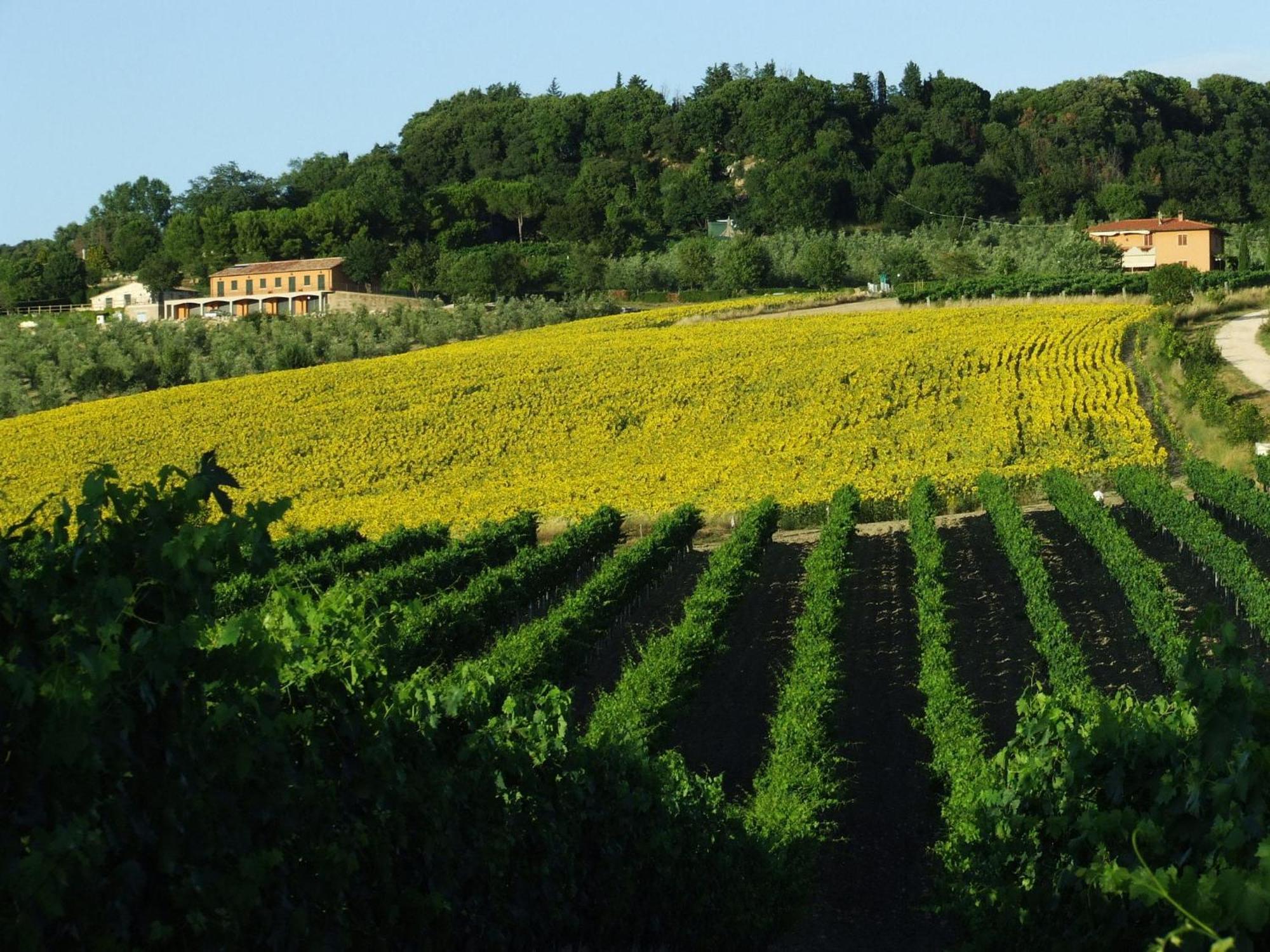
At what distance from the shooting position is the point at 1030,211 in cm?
12656

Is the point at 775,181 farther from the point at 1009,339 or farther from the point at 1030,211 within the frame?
the point at 1009,339

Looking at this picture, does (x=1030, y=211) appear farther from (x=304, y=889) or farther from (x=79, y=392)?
(x=304, y=889)

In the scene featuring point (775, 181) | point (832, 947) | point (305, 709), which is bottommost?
point (832, 947)

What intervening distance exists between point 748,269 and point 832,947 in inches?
2903

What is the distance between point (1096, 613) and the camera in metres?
25.0

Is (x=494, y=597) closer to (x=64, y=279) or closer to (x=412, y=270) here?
(x=412, y=270)

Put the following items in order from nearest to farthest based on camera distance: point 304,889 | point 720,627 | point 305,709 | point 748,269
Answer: point 304,889 → point 305,709 → point 720,627 → point 748,269

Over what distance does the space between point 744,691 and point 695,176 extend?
11261 cm

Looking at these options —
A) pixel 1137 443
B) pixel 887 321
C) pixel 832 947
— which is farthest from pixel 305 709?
pixel 887 321

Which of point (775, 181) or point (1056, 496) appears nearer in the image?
point (1056, 496)

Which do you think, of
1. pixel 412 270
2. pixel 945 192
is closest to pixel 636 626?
pixel 412 270

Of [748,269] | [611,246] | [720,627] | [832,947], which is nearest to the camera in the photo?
[832,947]

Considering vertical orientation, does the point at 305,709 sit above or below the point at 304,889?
above

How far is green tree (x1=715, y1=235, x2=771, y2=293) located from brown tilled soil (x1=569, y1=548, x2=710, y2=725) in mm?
55583
